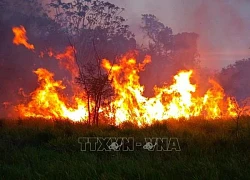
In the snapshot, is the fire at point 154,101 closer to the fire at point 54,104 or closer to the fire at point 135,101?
the fire at point 135,101

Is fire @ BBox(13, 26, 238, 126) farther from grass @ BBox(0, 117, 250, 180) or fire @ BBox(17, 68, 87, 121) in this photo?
grass @ BBox(0, 117, 250, 180)

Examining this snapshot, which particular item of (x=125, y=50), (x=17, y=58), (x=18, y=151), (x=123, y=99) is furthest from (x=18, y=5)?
(x=18, y=151)

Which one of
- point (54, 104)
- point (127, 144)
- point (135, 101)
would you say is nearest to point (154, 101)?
point (135, 101)

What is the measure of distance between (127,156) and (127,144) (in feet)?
2.13

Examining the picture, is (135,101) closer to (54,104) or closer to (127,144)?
(54,104)

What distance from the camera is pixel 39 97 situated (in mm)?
14859

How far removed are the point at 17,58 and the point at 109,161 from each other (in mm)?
21247

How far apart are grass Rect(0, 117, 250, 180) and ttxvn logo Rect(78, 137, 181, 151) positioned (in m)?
0.16

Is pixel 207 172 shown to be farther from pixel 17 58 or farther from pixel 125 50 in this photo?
pixel 125 50

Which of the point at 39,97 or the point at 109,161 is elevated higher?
the point at 39,97

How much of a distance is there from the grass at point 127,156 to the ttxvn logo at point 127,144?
158 millimetres

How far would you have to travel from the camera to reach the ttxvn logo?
731cm

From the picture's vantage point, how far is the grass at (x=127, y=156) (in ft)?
18.5

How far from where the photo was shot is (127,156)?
23.1ft
